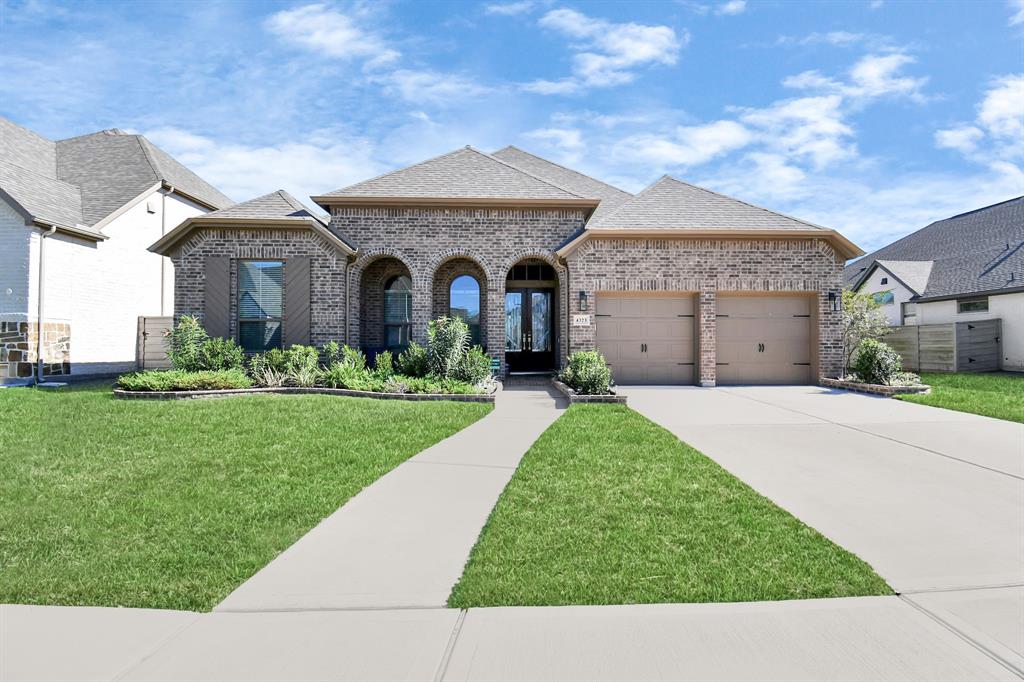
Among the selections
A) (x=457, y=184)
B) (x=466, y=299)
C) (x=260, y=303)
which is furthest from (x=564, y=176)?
(x=260, y=303)

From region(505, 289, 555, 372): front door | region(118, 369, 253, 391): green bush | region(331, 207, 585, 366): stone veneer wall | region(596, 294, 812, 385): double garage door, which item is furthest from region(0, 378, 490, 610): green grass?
region(505, 289, 555, 372): front door

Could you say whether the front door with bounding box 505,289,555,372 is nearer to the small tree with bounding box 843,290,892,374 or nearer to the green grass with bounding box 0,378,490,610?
the green grass with bounding box 0,378,490,610

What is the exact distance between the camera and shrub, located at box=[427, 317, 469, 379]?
1155 cm

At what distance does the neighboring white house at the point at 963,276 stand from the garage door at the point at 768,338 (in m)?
12.4

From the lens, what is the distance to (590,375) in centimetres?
1027

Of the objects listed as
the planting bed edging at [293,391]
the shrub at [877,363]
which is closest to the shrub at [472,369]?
the planting bed edging at [293,391]

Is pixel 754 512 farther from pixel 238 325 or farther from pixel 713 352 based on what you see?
pixel 238 325

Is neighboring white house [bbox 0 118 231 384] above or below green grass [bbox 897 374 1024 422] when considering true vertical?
above

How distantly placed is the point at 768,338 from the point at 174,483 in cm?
1382

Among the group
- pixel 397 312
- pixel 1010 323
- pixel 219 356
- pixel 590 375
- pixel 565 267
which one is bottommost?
pixel 590 375

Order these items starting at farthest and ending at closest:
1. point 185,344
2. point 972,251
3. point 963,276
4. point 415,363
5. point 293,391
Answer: point 972,251
point 963,276
point 415,363
point 185,344
point 293,391

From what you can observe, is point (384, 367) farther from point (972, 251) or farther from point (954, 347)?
point (972, 251)

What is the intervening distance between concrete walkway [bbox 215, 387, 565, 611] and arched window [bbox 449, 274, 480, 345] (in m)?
9.12

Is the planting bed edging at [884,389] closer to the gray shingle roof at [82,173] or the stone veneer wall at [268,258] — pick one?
the stone veneer wall at [268,258]
